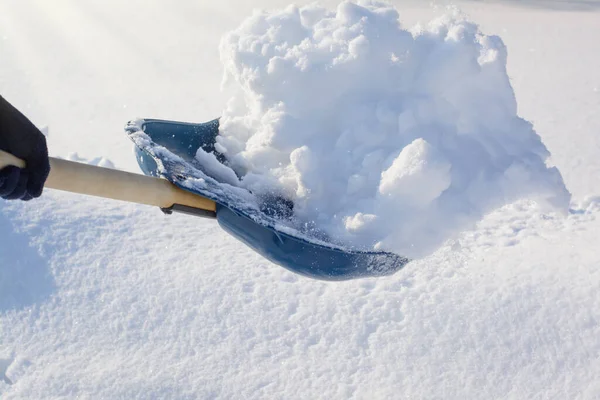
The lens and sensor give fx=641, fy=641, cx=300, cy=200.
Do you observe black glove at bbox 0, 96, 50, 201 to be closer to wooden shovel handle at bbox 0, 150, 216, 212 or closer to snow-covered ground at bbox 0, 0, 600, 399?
wooden shovel handle at bbox 0, 150, 216, 212

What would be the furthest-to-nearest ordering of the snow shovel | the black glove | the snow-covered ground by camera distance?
the snow-covered ground < the snow shovel < the black glove

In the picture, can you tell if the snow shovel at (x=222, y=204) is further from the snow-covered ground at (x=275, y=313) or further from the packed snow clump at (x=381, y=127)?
the snow-covered ground at (x=275, y=313)

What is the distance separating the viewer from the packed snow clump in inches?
53.3

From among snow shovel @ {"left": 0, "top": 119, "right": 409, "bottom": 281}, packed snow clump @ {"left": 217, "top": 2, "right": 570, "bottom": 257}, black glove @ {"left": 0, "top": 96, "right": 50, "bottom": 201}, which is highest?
packed snow clump @ {"left": 217, "top": 2, "right": 570, "bottom": 257}

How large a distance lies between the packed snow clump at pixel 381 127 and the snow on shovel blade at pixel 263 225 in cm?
5

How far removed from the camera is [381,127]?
146 centimetres

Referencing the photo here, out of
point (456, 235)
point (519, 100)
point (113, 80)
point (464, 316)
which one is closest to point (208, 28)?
point (113, 80)

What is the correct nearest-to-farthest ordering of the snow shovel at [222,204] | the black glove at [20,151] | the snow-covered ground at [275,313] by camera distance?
the black glove at [20,151] < the snow shovel at [222,204] < the snow-covered ground at [275,313]

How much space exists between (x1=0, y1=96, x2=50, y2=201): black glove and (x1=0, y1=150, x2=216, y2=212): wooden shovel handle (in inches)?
0.6

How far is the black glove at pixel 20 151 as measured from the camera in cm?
113

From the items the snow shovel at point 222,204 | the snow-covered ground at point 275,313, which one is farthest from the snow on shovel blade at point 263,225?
the snow-covered ground at point 275,313

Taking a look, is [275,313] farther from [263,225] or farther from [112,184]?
[112,184]

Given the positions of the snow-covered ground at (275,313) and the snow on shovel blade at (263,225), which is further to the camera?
the snow-covered ground at (275,313)

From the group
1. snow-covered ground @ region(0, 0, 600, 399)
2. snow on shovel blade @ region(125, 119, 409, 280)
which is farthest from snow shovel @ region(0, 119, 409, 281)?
snow-covered ground @ region(0, 0, 600, 399)
